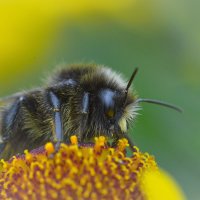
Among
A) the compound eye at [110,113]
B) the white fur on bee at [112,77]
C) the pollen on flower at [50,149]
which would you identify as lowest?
the pollen on flower at [50,149]

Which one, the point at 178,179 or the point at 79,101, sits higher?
the point at 79,101

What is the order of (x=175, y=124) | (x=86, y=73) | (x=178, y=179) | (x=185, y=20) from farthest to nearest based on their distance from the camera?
(x=185, y=20) < (x=175, y=124) < (x=178, y=179) < (x=86, y=73)

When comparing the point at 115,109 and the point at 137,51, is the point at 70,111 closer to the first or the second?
the point at 115,109

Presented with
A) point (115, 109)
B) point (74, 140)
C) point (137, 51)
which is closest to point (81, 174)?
point (74, 140)

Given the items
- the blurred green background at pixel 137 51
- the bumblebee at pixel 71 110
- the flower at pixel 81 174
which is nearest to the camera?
the flower at pixel 81 174

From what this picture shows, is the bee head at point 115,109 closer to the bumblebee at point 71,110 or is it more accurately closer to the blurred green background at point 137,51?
the bumblebee at point 71,110

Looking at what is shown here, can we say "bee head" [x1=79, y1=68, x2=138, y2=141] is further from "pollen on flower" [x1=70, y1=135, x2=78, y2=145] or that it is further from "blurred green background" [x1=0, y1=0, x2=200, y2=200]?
"blurred green background" [x1=0, y1=0, x2=200, y2=200]

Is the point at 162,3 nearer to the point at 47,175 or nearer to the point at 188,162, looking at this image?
the point at 188,162

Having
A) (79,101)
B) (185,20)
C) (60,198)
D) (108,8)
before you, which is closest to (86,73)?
(79,101)

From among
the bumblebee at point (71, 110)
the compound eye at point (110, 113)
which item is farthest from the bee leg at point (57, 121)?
the compound eye at point (110, 113)
